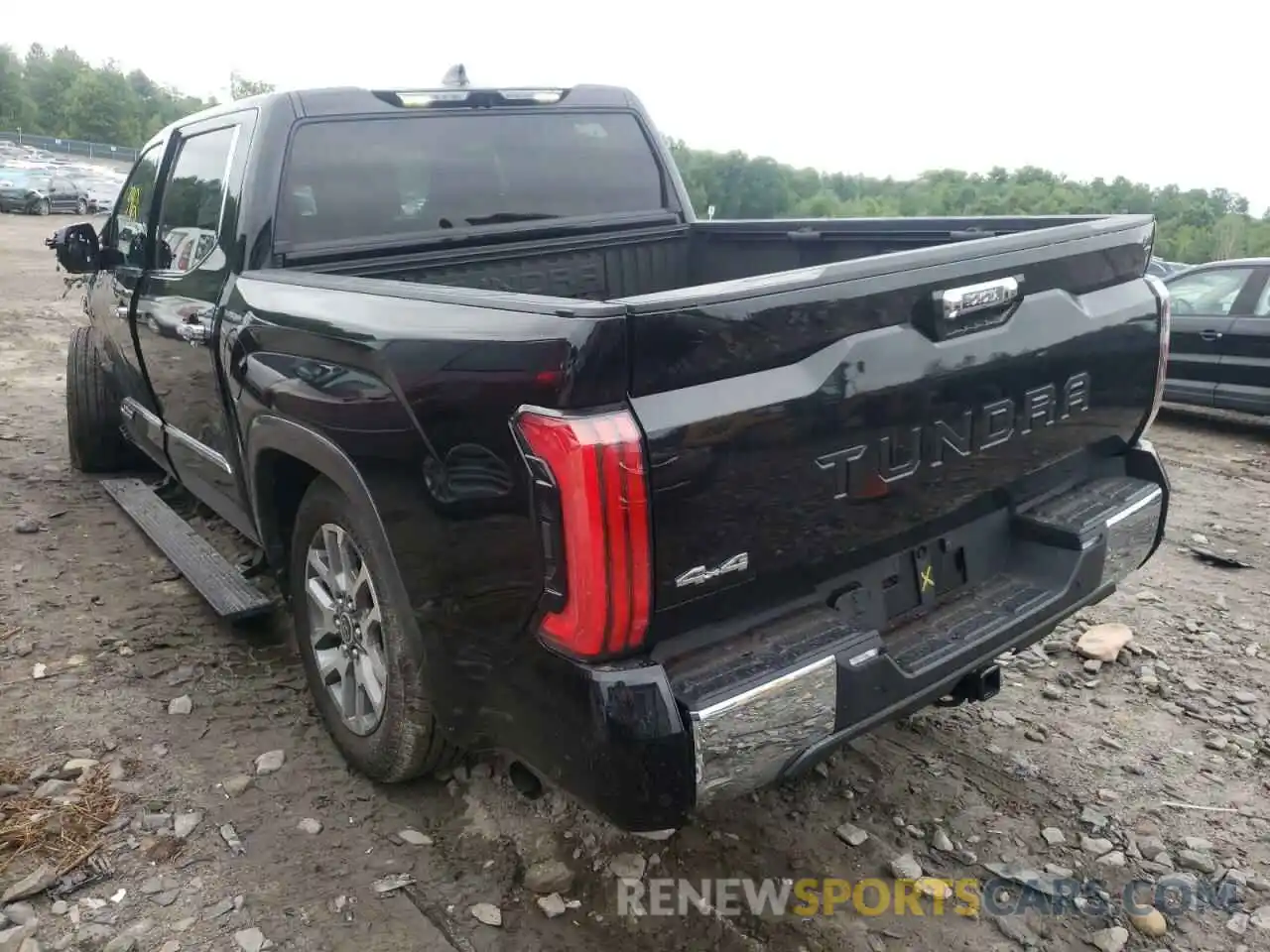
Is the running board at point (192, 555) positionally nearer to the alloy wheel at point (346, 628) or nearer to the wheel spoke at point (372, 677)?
the alloy wheel at point (346, 628)

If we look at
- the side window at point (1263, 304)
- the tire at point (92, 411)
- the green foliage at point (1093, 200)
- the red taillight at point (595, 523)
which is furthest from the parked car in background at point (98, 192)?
the red taillight at point (595, 523)

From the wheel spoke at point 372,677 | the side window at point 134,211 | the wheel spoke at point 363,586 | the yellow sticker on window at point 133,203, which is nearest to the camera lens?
the wheel spoke at point 363,586

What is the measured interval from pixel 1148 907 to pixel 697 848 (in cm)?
113

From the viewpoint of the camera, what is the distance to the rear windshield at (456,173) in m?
3.34

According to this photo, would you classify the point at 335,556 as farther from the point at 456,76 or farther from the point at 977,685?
the point at 456,76

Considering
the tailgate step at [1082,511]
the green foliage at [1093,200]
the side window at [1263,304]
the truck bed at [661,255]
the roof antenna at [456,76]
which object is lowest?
the tailgate step at [1082,511]

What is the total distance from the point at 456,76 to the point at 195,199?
110cm

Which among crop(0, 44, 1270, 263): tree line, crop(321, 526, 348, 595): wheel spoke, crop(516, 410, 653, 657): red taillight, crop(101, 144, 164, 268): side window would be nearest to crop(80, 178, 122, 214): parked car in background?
crop(0, 44, 1270, 263): tree line

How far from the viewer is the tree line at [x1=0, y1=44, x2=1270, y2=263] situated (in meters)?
16.2

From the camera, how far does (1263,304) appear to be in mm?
7703

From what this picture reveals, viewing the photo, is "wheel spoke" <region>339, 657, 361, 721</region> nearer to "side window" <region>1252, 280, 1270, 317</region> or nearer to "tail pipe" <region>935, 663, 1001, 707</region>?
"tail pipe" <region>935, 663, 1001, 707</region>

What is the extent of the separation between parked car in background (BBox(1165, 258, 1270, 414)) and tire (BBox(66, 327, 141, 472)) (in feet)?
24.9

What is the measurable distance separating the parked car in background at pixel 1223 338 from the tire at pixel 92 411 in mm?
7579

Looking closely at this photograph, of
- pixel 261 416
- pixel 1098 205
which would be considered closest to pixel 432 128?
pixel 261 416
